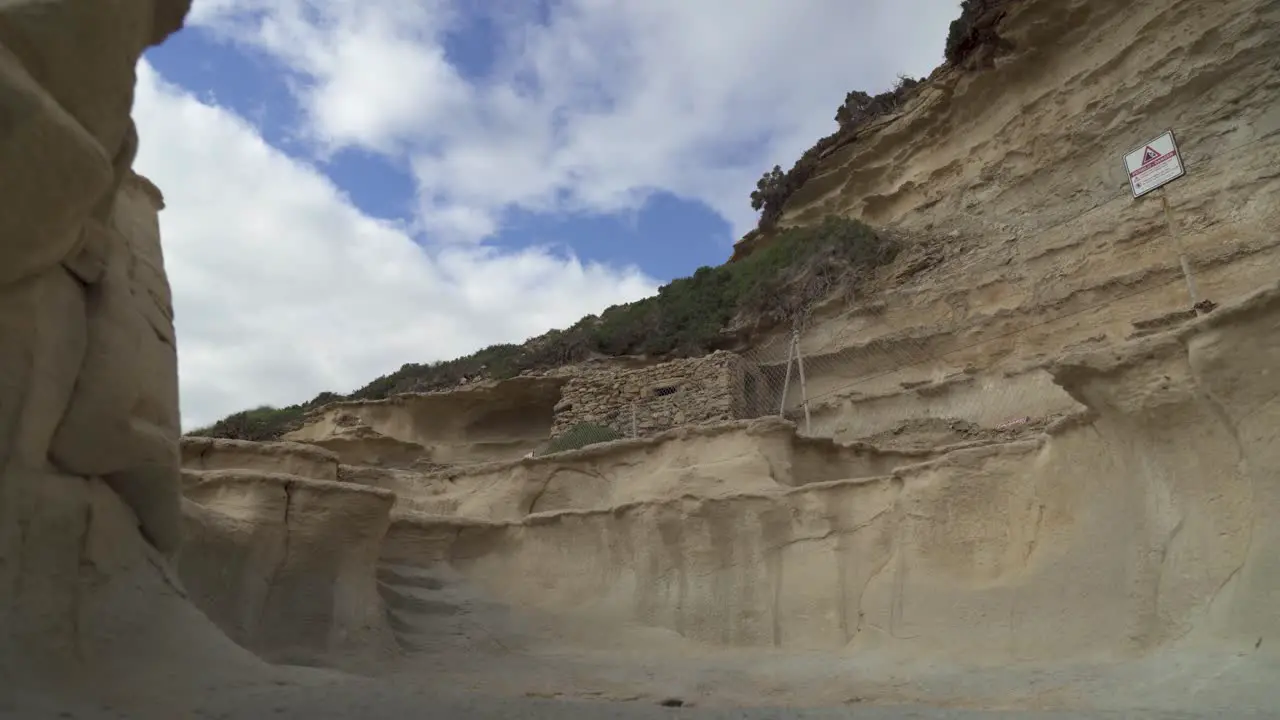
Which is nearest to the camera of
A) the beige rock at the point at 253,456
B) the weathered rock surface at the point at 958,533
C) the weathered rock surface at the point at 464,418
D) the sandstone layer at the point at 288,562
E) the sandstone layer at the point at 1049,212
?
the weathered rock surface at the point at 958,533

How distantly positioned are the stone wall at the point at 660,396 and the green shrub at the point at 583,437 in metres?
0.42

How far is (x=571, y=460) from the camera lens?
32.3 feet

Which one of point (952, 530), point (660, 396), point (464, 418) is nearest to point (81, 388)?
point (952, 530)

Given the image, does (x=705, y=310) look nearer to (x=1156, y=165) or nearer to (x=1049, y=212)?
(x=1049, y=212)

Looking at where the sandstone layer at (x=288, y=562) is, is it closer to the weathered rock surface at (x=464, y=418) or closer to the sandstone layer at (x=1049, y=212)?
the sandstone layer at (x=1049, y=212)

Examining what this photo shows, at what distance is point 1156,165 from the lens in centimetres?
762

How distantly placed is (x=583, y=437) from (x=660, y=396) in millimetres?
1988

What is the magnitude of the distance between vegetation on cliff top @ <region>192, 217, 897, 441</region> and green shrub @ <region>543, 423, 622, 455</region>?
3882mm

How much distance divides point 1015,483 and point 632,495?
3.93 m

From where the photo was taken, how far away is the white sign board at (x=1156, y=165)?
7.46 metres

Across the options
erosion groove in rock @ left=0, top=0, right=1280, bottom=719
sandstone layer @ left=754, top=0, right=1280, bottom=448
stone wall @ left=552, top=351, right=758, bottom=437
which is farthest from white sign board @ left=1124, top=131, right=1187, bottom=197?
stone wall @ left=552, top=351, right=758, bottom=437

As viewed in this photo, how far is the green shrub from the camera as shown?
15383 millimetres

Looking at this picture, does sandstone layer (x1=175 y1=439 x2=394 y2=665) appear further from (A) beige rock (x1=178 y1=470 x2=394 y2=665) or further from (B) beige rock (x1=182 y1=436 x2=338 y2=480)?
(B) beige rock (x1=182 y1=436 x2=338 y2=480)

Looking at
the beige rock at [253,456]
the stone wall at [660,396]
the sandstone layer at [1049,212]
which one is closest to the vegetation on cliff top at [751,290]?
the sandstone layer at [1049,212]
